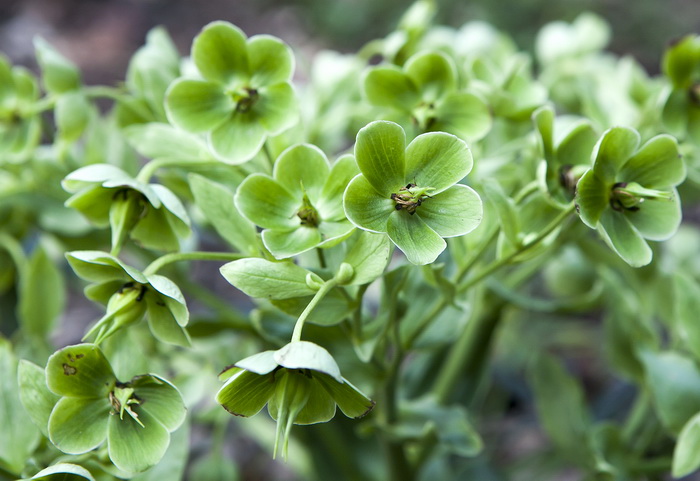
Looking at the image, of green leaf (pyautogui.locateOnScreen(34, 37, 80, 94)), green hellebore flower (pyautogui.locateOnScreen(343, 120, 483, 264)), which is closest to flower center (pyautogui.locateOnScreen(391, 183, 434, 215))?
green hellebore flower (pyautogui.locateOnScreen(343, 120, 483, 264))

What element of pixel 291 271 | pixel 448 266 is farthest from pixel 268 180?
pixel 448 266

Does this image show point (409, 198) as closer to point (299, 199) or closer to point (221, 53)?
point (299, 199)

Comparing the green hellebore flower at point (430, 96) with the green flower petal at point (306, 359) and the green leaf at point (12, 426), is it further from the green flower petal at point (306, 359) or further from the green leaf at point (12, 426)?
the green leaf at point (12, 426)

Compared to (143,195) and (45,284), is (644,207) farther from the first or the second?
(45,284)

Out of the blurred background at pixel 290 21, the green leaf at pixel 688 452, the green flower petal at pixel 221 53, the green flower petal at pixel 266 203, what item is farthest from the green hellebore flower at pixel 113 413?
the blurred background at pixel 290 21

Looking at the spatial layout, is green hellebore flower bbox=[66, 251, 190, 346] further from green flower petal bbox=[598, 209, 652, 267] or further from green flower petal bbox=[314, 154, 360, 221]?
green flower petal bbox=[598, 209, 652, 267]

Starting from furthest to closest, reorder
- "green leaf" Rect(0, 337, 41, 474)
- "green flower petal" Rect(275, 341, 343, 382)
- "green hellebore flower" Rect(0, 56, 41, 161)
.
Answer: "green hellebore flower" Rect(0, 56, 41, 161) < "green leaf" Rect(0, 337, 41, 474) < "green flower petal" Rect(275, 341, 343, 382)
